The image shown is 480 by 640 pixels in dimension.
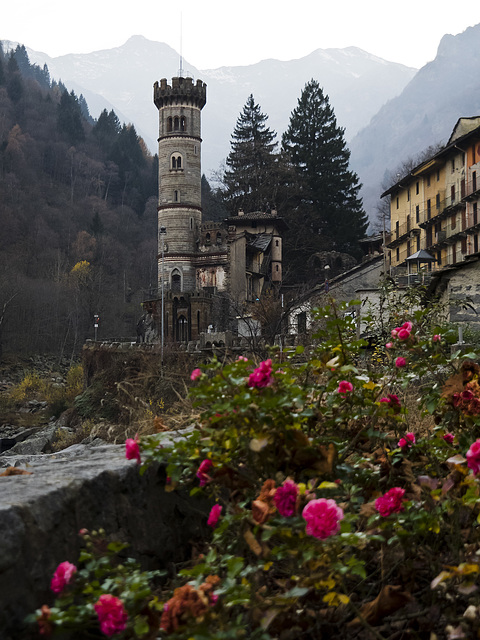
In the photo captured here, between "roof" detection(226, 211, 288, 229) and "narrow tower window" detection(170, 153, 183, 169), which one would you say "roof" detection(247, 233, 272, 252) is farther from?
"narrow tower window" detection(170, 153, 183, 169)

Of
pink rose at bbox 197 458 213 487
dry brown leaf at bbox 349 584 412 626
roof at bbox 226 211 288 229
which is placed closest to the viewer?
dry brown leaf at bbox 349 584 412 626

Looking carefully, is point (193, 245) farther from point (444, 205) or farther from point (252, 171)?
point (444, 205)

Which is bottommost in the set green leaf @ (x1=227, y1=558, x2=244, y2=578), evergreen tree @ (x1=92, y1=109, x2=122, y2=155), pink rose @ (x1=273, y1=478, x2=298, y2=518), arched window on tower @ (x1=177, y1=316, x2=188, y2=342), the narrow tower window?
green leaf @ (x1=227, y1=558, x2=244, y2=578)

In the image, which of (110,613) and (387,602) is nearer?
(110,613)

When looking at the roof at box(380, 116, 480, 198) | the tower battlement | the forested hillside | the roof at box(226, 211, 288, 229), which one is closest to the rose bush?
the roof at box(380, 116, 480, 198)

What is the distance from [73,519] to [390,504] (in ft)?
4.35

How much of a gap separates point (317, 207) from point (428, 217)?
21.1 m

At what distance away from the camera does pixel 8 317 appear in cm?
6888

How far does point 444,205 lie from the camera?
142 ft

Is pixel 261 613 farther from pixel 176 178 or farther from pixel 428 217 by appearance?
pixel 176 178

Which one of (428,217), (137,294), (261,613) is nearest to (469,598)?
(261,613)

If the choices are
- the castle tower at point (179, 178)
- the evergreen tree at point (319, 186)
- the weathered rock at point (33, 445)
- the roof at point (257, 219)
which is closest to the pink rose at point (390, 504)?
the weathered rock at point (33, 445)

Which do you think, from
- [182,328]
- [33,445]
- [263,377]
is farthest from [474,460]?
[182,328]

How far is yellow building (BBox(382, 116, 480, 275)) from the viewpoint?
131 feet
